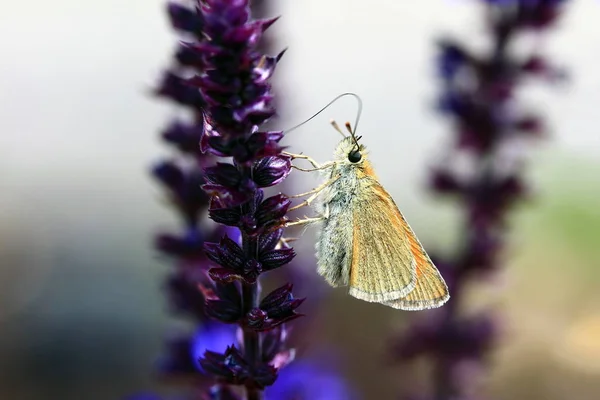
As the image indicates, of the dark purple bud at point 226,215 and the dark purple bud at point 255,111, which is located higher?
the dark purple bud at point 255,111

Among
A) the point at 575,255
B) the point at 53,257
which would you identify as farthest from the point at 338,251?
the point at 575,255

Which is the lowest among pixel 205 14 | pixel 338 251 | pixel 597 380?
pixel 597 380

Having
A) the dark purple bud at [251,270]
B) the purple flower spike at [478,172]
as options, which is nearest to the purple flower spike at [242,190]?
the dark purple bud at [251,270]

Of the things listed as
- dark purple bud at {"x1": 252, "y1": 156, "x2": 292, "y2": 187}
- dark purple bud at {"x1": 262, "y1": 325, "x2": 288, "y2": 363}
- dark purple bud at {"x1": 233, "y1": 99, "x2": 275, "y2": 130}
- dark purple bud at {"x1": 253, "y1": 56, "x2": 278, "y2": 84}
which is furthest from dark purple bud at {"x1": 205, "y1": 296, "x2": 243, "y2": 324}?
dark purple bud at {"x1": 253, "y1": 56, "x2": 278, "y2": 84}

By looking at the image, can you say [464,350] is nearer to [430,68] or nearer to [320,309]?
[320,309]

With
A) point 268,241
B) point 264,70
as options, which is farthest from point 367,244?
point 264,70

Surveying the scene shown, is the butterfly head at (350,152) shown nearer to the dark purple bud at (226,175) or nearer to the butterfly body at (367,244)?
the butterfly body at (367,244)
